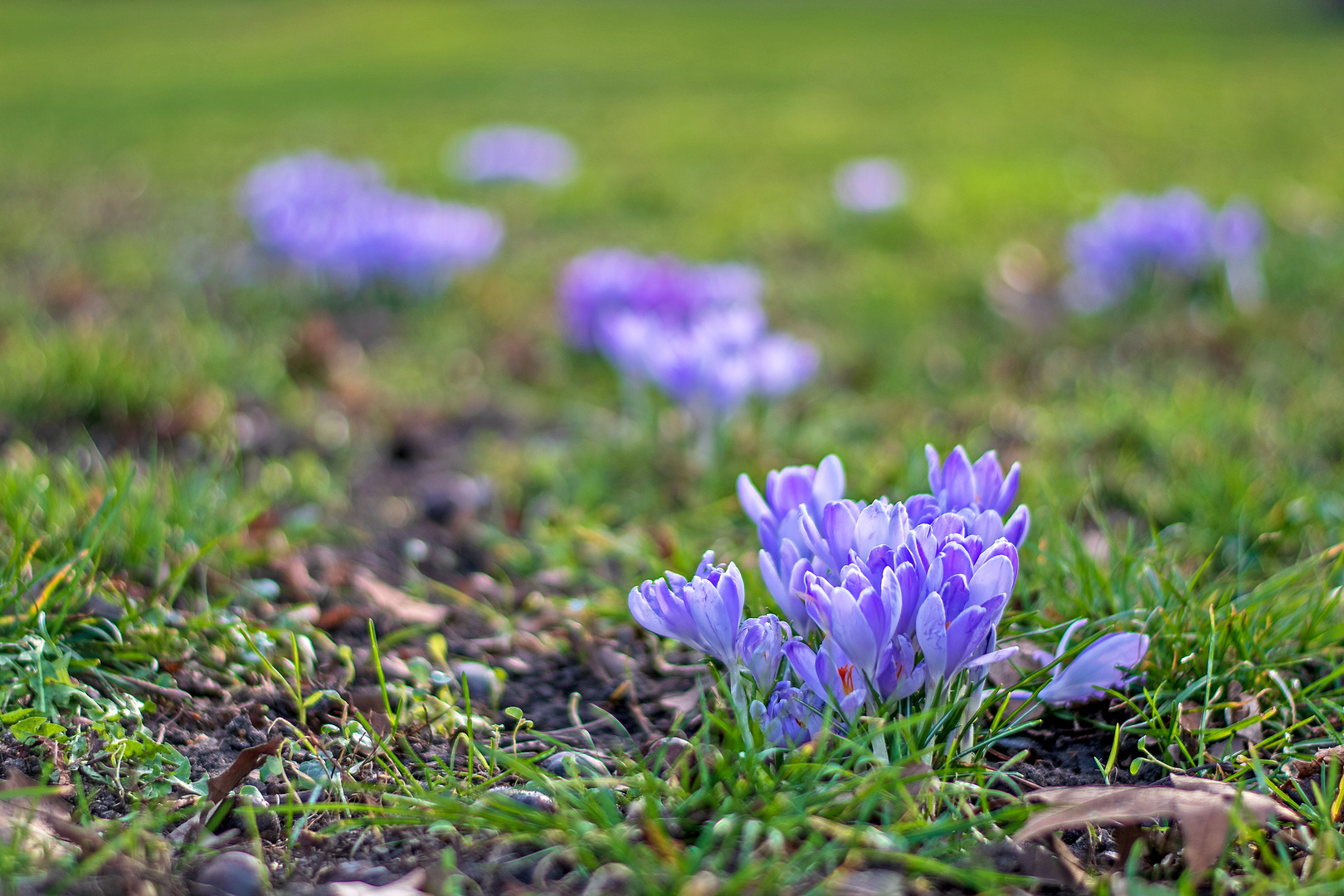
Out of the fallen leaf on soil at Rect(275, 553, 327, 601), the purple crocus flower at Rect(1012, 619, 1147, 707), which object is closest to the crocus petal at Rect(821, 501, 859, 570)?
the purple crocus flower at Rect(1012, 619, 1147, 707)

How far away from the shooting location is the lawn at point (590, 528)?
5.21 ft

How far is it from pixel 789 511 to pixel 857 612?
361mm

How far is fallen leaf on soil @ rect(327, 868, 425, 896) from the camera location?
1.46 metres

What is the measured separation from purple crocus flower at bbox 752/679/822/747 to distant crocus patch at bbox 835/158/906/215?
5138 mm

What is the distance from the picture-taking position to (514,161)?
784cm

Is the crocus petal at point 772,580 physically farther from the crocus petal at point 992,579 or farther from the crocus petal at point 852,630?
the crocus petal at point 992,579

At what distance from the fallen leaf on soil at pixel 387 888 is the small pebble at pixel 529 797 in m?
0.18

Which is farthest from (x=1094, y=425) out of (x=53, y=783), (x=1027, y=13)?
(x=1027, y=13)

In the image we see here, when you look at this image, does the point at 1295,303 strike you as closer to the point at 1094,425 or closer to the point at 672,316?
the point at 1094,425

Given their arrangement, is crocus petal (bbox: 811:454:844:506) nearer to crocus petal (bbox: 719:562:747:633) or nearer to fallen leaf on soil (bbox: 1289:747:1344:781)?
crocus petal (bbox: 719:562:747:633)

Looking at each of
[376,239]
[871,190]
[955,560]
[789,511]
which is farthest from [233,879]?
[871,190]

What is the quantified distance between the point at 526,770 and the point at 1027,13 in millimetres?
26158

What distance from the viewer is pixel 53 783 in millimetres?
1729

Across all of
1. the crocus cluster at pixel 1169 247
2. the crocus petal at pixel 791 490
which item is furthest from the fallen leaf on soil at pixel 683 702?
the crocus cluster at pixel 1169 247
